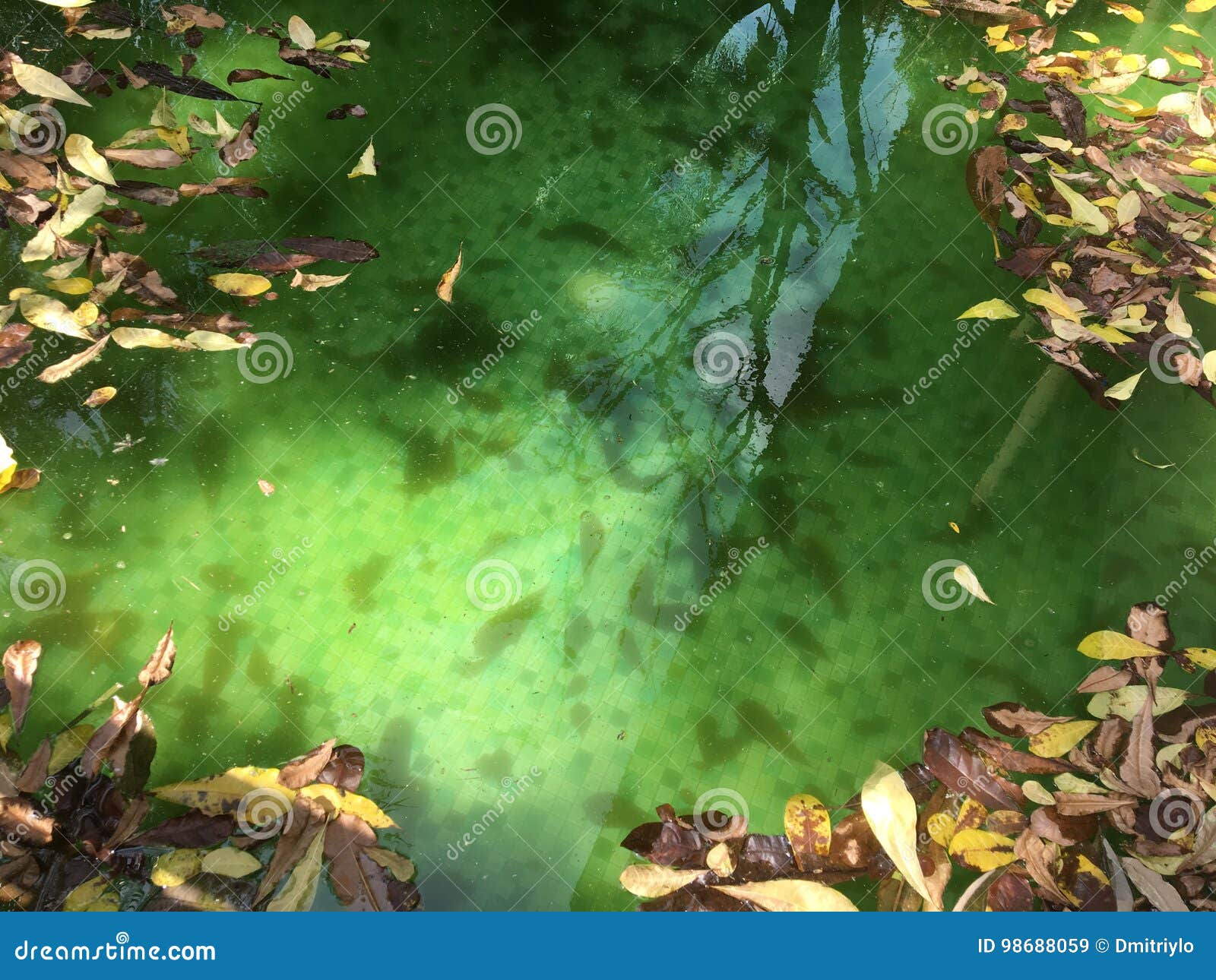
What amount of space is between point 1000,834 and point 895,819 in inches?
7.5

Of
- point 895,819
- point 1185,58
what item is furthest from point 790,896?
point 1185,58

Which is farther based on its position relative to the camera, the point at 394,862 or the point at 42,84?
the point at 42,84

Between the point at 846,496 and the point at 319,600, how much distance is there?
3.63 feet

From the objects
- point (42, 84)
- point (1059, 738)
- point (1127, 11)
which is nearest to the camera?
point (1059, 738)

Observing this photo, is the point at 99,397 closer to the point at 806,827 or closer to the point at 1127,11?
the point at 806,827

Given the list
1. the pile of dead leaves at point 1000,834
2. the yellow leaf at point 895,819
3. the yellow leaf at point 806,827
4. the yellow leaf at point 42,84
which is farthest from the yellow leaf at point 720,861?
the yellow leaf at point 42,84

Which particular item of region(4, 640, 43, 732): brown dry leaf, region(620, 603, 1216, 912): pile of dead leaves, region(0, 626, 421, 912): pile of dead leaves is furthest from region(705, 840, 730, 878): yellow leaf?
region(4, 640, 43, 732): brown dry leaf

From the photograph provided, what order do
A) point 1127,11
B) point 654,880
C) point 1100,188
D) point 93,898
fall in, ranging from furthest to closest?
point 1127,11 < point 1100,188 < point 654,880 < point 93,898

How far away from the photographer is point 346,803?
58.6 inches

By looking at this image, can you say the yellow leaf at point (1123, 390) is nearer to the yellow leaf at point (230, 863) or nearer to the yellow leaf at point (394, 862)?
the yellow leaf at point (394, 862)

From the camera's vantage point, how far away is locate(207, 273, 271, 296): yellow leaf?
1912 mm

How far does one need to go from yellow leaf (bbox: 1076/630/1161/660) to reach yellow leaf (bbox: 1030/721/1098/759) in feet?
0.48

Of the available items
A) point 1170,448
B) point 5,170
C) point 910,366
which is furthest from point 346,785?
point 1170,448

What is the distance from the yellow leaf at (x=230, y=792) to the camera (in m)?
1.46
